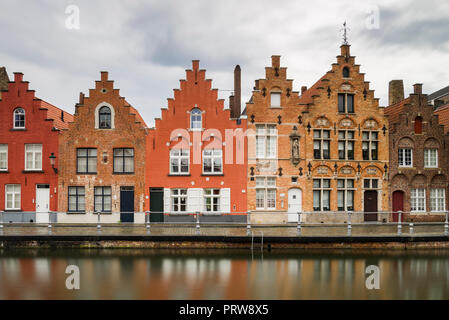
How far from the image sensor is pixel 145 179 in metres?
20.9

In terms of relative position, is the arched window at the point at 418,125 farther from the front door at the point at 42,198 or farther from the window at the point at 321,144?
the front door at the point at 42,198

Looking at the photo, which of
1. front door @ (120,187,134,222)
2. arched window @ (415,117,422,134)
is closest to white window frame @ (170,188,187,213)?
front door @ (120,187,134,222)

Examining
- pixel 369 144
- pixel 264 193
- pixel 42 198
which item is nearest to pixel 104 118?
pixel 42 198

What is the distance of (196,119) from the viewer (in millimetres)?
21328

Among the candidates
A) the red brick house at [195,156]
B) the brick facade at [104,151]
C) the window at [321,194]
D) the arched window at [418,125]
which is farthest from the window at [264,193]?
the arched window at [418,125]

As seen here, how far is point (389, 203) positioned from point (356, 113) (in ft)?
21.3

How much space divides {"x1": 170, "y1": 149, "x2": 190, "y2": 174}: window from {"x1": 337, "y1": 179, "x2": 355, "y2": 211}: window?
34.0 feet

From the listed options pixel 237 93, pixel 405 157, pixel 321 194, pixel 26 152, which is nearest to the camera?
pixel 26 152

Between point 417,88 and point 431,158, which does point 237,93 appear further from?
point 431,158

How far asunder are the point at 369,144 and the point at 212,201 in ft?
37.2

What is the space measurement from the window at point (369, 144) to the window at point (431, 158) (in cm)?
355

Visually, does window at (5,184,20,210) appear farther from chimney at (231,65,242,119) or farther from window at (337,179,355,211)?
window at (337,179,355,211)

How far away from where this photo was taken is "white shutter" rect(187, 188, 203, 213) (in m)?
20.9
